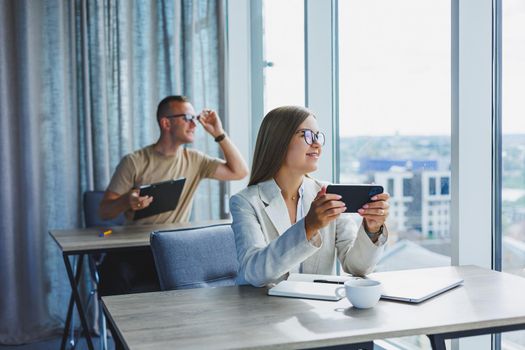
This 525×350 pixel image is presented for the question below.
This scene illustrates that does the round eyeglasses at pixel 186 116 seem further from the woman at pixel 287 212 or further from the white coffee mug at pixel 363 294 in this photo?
the white coffee mug at pixel 363 294

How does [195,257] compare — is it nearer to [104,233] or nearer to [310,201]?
[310,201]

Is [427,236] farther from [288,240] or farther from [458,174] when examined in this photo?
[288,240]

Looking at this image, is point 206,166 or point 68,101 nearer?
point 206,166

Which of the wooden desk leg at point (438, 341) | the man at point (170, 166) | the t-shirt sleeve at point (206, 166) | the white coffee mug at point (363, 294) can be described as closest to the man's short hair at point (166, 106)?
the man at point (170, 166)

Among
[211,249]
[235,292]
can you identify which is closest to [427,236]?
[211,249]

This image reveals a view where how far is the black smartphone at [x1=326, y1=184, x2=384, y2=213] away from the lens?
1767 millimetres

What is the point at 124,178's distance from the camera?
3.46m

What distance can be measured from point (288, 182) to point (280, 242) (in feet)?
1.31

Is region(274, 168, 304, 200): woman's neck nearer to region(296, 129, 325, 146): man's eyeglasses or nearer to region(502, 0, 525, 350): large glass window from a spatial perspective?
region(296, 129, 325, 146): man's eyeglasses

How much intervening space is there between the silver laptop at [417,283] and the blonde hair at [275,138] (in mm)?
494

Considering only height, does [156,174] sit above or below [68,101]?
below

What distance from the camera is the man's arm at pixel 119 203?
10.0ft

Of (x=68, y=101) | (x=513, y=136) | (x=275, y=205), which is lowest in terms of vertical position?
(x=275, y=205)

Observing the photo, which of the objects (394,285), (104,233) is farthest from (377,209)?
(104,233)
